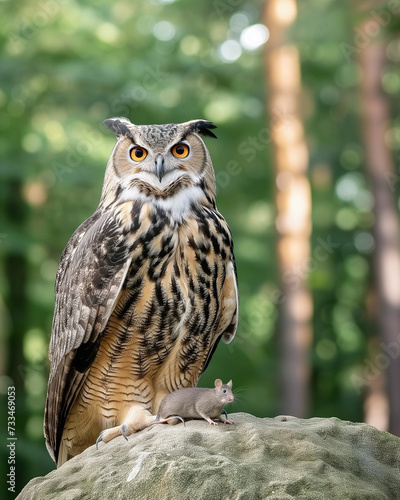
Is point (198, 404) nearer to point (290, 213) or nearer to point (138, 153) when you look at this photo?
point (138, 153)

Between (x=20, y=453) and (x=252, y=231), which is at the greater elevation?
(x=252, y=231)

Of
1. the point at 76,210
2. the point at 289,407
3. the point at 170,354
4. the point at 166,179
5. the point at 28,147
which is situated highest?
the point at 28,147

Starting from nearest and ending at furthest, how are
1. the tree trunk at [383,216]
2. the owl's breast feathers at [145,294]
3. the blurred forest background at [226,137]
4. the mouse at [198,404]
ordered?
the mouse at [198,404]
the owl's breast feathers at [145,294]
the blurred forest background at [226,137]
the tree trunk at [383,216]

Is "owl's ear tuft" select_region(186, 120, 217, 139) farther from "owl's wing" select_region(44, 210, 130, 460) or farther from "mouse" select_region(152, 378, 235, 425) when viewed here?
"mouse" select_region(152, 378, 235, 425)

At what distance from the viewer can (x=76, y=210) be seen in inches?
342

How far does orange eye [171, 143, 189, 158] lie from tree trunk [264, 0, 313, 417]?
4739 mm

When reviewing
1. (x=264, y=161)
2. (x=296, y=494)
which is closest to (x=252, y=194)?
(x=264, y=161)

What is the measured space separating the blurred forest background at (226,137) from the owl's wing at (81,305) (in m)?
4.23

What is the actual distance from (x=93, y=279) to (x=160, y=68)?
5.44m

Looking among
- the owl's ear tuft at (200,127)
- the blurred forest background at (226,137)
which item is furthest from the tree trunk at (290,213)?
the owl's ear tuft at (200,127)

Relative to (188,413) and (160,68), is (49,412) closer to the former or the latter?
(188,413)

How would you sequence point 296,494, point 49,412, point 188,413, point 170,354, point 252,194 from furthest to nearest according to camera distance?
point 252,194 → point 49,412 → point 170,354 → point 188,413 → point 296,494

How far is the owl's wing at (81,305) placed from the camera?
3125 mm

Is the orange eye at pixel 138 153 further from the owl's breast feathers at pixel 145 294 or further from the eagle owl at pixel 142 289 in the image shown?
the owl's breast feathers at pixel 145 294
